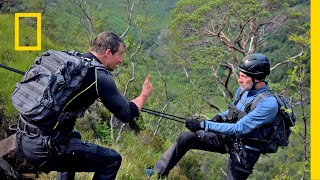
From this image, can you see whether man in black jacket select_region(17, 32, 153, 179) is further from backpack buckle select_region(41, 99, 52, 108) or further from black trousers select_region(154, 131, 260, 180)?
black trousers select_region(154, 131, 260, 180)

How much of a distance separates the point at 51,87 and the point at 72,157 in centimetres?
68

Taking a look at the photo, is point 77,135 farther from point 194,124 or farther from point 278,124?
point 278,124

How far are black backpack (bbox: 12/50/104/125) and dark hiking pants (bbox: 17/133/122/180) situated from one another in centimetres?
20

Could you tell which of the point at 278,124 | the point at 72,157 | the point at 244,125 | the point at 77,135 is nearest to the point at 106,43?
the point at 77,135

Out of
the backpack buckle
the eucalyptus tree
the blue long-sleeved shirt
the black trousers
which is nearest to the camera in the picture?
the backpack buckle

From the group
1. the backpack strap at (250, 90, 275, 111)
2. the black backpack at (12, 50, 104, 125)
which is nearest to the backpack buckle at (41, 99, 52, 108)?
the black backpack at (12, 50, 104, 125)

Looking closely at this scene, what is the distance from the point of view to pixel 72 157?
369cm

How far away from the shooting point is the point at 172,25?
24.2 m

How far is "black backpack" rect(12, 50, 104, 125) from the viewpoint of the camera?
3.37 m

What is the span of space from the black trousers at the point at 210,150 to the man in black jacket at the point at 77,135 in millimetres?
1625

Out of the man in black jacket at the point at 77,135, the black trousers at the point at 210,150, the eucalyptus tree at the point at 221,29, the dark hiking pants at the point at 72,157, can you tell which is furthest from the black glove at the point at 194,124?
the eucalyptus tree at the point at 221,29

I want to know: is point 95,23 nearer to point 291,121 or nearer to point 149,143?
point 149,143

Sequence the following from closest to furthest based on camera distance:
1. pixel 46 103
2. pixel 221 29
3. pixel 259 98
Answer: pixel 46 103
pixel 259 98
pixel 221 29

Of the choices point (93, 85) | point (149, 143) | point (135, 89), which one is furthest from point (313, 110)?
point (135, 89)
